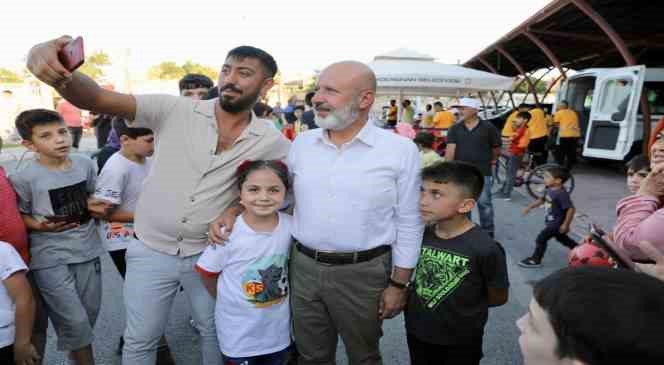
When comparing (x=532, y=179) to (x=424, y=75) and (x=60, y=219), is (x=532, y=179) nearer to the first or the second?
(x=424, y=75)

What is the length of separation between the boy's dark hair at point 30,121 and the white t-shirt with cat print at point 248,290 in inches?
47.1

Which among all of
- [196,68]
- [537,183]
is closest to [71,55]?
[537,183]

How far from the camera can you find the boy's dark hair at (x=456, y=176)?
6.36ft

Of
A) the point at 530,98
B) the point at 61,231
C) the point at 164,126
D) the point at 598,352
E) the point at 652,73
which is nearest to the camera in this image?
the point at 598,352

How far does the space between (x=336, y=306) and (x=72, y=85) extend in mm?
1495

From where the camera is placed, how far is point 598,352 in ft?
2.60

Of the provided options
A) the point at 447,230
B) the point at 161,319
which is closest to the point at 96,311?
the point at 161,319

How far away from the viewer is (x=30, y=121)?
2.13 m

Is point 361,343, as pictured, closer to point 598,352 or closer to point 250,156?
point 250,156

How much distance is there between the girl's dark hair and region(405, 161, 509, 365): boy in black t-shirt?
71cm

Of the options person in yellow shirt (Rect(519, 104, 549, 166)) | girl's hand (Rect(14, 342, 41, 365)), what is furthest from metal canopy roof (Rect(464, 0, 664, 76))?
girl's hand (Rect(14, 342, 41, 365))

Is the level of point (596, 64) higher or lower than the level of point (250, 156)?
higher

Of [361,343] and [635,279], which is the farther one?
[361,343]

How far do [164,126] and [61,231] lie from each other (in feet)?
2.86
